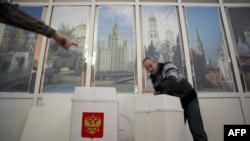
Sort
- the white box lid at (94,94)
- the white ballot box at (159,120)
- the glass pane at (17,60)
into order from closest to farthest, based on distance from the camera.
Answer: the white ballot box at (159,120) → the white box lid at (94,94) → the glass pane at (17,60)

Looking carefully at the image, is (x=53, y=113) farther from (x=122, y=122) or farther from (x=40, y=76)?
(x=122, y=122)

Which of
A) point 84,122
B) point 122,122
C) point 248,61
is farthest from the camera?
point 248,61

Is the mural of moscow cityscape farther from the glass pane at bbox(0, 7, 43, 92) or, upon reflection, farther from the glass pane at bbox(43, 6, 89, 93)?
the glass pane at bbox(0, 7, 43, 92)

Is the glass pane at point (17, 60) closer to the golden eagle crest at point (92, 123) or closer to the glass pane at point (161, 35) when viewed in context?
the golden eagle crest at point (92, 123)

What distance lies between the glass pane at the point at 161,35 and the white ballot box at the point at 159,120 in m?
0.80

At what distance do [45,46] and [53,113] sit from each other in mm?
934

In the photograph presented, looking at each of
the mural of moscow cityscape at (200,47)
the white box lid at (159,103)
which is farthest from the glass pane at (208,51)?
the white box lid at (159,103)

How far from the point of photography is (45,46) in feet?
8.06

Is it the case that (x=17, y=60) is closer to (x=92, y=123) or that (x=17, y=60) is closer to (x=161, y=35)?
(x=92, y=123)

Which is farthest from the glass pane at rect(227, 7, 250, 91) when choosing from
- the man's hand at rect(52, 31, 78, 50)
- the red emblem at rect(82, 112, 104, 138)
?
the man's hand at rect(52, 31, 78, 50)

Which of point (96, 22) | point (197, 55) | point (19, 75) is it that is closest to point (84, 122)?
point (19, 75)

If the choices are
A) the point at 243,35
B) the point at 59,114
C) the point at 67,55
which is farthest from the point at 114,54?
the point at 243,35

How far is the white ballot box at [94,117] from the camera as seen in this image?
1.44 m

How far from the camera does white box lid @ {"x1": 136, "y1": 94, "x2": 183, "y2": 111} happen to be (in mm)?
1429
